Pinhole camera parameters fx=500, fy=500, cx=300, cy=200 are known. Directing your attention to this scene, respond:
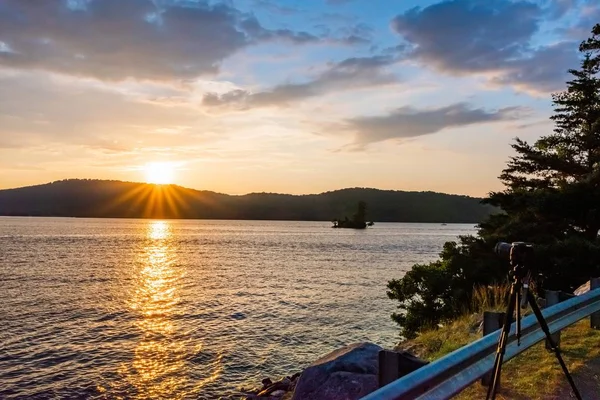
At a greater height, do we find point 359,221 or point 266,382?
point 359,221

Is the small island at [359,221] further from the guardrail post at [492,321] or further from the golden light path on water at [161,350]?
the guardrail post at [492,321]

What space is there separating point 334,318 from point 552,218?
12.6m

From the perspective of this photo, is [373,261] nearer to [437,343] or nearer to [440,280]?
[440,280]

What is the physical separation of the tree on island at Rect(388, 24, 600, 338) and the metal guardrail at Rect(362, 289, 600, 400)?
1208cm

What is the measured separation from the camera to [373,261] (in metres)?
64.5

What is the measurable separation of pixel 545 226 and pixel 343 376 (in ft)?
52.2

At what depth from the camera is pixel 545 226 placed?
20.7 meters

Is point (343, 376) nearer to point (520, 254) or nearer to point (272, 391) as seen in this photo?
point (520, 254)

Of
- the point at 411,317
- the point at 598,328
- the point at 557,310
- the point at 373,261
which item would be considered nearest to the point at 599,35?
the point at 411,317

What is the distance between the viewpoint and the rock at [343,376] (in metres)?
7.75

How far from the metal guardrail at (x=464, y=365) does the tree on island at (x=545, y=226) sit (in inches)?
475

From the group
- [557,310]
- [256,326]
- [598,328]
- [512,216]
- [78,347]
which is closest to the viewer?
[557,310]

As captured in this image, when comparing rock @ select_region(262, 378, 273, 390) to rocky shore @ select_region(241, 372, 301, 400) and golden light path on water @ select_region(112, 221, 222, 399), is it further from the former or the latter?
golden light path on water @ select_region(112, 221, 222, 399)

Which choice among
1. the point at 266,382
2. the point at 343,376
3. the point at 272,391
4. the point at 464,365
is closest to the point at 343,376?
the point at 343,376
